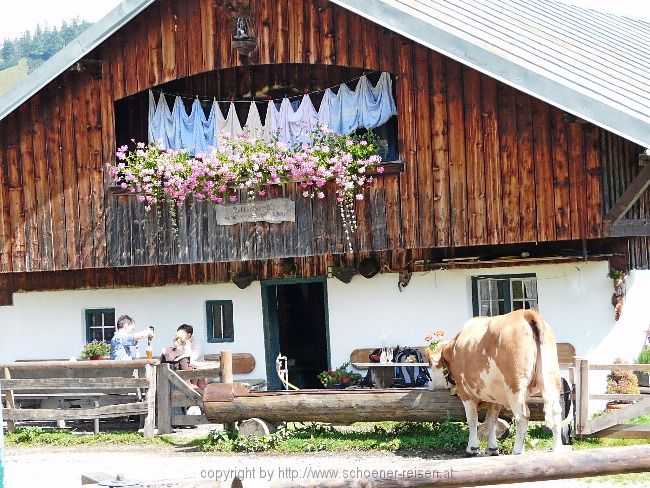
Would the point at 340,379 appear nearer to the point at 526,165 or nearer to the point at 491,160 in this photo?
the point at 491,160

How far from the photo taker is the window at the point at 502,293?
1814 cm

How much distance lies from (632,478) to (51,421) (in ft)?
32.4

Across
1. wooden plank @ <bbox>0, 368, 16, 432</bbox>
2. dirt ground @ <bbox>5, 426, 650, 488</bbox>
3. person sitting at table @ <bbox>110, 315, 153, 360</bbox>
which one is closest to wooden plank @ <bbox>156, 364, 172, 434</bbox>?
dirt ground @ <bbox>5, 426, 650, 488</bbox>

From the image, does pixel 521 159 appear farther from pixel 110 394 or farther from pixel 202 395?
pixel 110 394

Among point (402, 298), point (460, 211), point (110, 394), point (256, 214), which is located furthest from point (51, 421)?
point (460, 211)

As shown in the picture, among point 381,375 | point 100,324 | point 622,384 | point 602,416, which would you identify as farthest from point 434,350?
point 100,324

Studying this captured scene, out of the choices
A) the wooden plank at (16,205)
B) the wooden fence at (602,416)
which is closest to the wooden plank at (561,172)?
the wooden fence at (602,416)

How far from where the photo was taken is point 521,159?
16609mm

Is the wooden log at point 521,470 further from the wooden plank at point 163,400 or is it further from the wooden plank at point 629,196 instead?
the wooden plank at point 163,400

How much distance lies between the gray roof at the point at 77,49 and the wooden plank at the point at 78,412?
5039mm

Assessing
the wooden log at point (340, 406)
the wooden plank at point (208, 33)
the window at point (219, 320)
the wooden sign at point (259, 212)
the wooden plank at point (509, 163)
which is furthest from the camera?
the window at point (219, 320)

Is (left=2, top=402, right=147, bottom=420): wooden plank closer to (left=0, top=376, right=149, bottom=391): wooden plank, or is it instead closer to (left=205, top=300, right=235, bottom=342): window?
(left=0, top=376, right=149, bottom=391): wooden plank

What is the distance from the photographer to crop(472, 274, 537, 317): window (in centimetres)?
1814

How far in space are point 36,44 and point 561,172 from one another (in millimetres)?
149209
